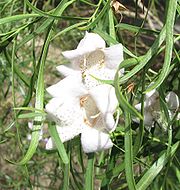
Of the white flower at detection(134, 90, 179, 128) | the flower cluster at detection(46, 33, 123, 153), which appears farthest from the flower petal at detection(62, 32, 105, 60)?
the white flower at detection(134, 90, 179, 128)

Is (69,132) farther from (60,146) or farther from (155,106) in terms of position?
(155,106)

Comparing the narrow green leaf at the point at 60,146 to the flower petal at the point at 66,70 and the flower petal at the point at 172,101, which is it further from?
the flower petal at the point at 172,101

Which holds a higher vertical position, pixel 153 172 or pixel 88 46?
pixel 88 46

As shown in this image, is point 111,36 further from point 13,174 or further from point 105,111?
point 13,174

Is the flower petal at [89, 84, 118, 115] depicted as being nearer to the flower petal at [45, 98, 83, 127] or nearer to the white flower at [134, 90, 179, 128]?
the flower petal at [45, 98, 83, 127]

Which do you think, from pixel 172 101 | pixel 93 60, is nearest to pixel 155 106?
pixel 172 101

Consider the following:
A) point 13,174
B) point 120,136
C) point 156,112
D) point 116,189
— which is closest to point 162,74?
point 156,112

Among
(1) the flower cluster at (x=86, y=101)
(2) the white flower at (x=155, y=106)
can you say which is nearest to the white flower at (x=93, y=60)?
(1) the flower cluster at (x=86, y=101)
